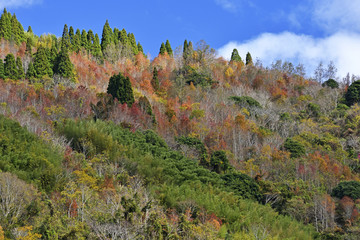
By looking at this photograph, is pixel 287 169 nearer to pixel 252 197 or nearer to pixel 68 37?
pixel 252 197

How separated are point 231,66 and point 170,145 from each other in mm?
39835

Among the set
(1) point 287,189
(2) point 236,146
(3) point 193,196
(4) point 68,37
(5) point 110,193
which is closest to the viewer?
(5) point 110,193

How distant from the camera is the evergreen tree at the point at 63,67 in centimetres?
4834

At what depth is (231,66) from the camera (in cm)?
7388

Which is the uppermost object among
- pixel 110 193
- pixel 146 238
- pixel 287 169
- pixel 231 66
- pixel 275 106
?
pixel 231 66

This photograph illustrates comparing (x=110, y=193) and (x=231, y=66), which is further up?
(x=231, y=66)

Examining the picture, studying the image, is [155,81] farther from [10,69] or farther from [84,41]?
[10,69]

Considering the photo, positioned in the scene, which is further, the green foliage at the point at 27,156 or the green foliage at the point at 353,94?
the green foliage at the point at 353,94

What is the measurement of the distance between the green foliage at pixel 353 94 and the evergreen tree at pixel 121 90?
36847 mm

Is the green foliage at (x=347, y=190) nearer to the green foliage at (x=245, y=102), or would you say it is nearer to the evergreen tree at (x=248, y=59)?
the green foliage at (x=245, y=102)

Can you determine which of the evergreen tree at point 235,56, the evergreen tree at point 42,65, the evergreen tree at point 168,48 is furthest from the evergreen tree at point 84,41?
the evergreen tree at point 235,56

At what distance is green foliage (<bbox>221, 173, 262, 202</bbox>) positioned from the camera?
30.2 m

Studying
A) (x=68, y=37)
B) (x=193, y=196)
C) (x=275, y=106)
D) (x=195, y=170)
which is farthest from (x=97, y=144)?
(x=68, y=37)

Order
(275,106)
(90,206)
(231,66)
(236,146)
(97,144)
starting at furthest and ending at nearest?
(231,66)
(275,106)
(236,146)
(97,144)
(90,206)
